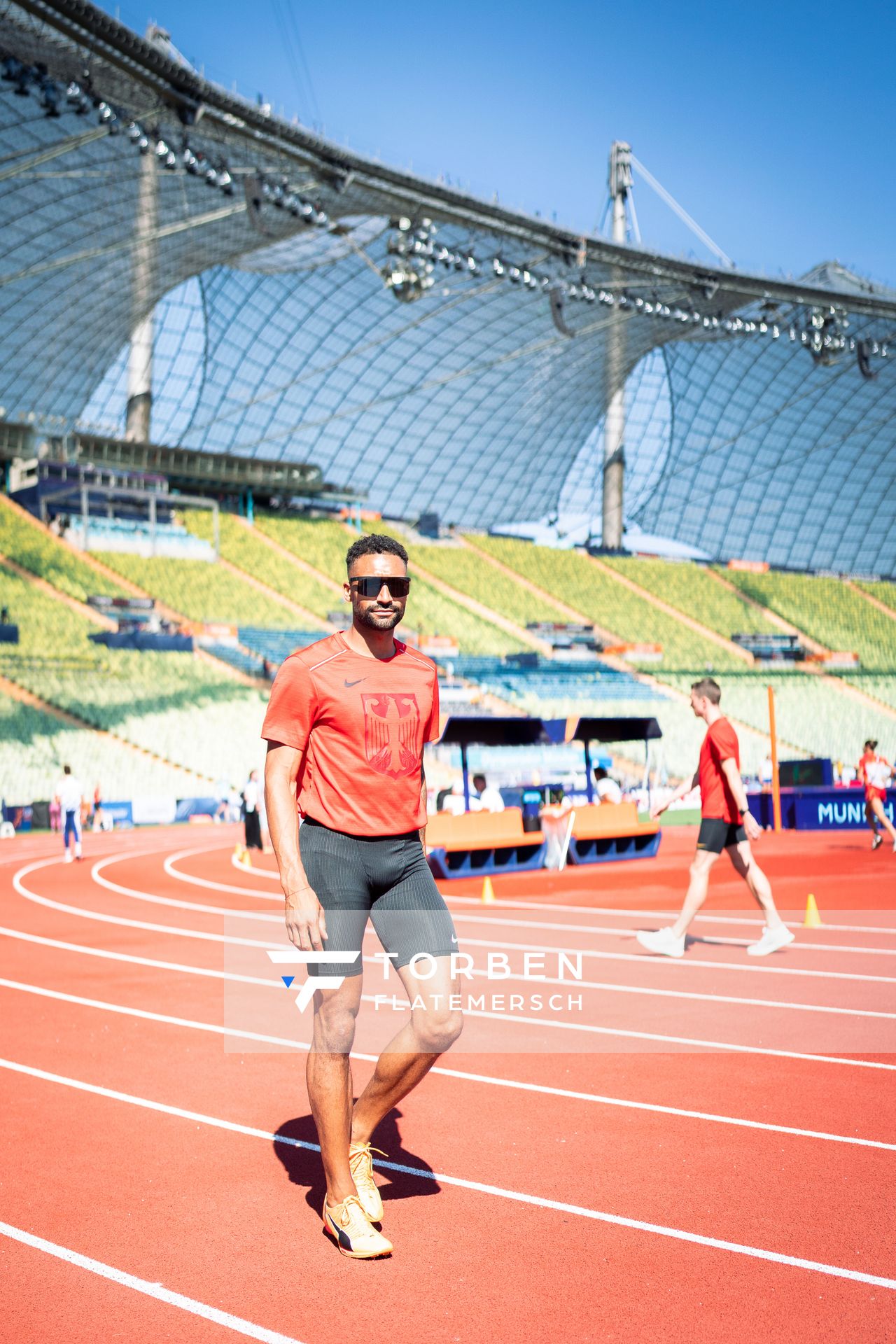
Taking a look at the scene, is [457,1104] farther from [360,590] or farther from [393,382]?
[393,382]

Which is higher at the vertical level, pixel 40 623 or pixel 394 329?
pixel 394 329

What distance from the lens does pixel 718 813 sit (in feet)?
31.6

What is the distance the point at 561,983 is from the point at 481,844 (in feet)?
30.2

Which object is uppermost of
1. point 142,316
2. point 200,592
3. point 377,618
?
point 142,316

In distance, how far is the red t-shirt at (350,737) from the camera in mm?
4285

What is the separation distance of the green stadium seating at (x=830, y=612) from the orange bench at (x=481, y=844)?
146ft

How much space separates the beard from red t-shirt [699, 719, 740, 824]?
555 cm

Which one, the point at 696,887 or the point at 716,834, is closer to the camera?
the point at 716,834

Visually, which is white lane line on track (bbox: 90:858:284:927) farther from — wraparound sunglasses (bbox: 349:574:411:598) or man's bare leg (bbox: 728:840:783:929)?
wraparound sunglasses (bbox: 349:574:411:598)

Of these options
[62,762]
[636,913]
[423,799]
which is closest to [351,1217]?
[423,799]

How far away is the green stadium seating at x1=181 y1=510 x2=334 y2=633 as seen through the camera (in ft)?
175

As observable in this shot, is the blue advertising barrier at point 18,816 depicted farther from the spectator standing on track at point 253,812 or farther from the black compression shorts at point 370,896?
the black compression shorts at point 370,896

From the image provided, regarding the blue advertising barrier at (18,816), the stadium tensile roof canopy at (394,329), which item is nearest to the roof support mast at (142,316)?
the stadium tensile roof canopy at (394,329)

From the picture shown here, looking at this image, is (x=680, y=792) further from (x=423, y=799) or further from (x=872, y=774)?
(x=872, y=774)
